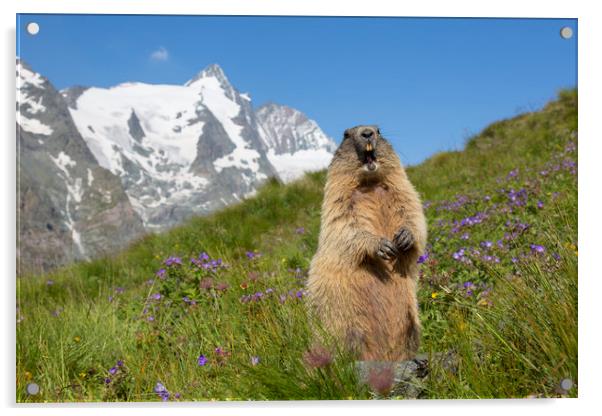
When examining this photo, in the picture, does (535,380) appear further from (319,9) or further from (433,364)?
(319,9)

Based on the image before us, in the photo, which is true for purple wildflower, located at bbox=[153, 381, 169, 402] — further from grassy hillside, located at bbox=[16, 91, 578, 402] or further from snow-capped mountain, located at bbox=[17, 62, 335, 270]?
snow-capped mountain, located at bbox=[17, 62, 335, 270]

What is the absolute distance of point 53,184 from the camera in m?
4.43

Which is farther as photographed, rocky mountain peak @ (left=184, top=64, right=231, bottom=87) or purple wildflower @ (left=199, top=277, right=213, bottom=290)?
purple wildflower @ (left=199, top=277, right=213, bottom=290)

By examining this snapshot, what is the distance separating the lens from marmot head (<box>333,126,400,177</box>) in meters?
3.65

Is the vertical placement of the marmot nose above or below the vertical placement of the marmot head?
above

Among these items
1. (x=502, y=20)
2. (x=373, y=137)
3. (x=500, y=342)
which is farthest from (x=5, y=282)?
(x=502, y=20)

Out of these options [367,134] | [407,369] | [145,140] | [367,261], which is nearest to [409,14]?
[367,134]

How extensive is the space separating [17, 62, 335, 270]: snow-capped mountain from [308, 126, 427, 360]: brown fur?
1.65 feet

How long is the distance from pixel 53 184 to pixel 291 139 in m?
1.77

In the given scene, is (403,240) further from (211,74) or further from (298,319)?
(211,74)

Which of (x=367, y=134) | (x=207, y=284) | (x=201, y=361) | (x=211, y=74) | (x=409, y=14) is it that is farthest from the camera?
(x=207, y=284)

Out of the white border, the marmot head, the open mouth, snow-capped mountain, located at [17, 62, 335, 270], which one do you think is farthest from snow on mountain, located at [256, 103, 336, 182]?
the white border

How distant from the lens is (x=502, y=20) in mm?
3980
